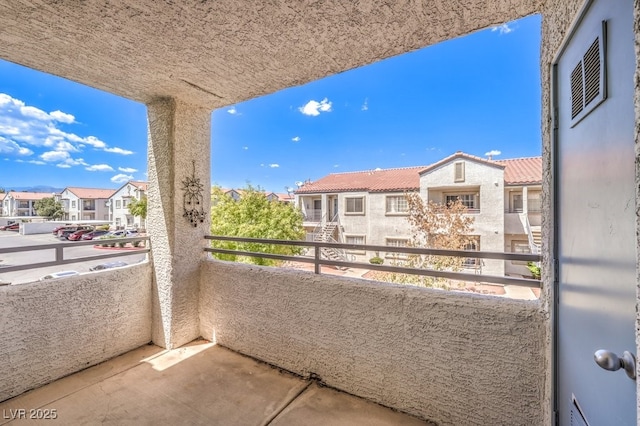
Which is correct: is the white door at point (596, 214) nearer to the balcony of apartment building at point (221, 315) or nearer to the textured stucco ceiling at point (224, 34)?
the balcony of apartment building at point (221, 315)

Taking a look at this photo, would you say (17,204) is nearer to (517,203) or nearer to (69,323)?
(69,323)

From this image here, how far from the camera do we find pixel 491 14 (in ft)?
4.94

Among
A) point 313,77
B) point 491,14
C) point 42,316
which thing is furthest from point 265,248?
point 491,14

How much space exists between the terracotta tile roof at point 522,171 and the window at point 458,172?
3.25ft

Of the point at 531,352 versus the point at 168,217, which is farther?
the point at 168,217

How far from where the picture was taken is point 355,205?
9.45m

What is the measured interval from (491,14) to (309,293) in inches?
88.7

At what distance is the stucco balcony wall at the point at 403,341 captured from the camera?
1503 mm

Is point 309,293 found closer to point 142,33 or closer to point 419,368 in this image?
point 419,368

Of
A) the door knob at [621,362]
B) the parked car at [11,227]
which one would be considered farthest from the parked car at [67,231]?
the door knob at [621,362]

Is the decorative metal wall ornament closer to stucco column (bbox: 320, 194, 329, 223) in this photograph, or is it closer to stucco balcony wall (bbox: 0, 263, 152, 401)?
stucco balcony wall (bbox: 0, 263, 152, 401)

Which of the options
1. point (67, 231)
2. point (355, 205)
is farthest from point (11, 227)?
point (355, 205)

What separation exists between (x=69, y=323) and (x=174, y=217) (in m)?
1.22

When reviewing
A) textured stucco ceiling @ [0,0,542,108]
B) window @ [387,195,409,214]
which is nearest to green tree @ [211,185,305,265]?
window @ [387,195,409,214]
